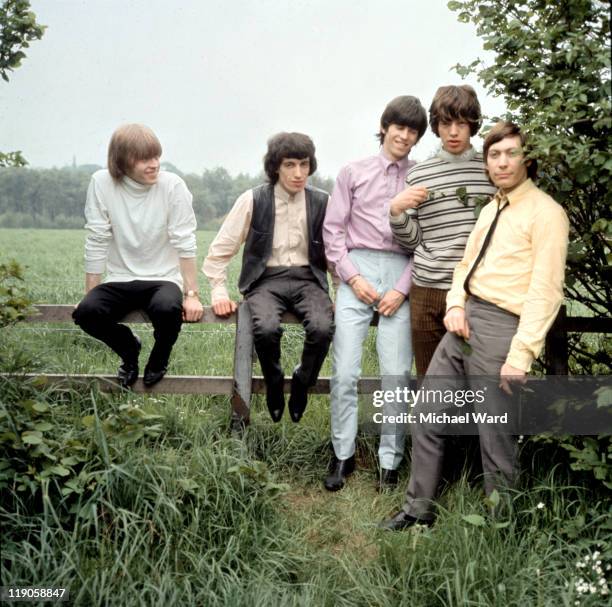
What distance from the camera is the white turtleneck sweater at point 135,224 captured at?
3.88 metres

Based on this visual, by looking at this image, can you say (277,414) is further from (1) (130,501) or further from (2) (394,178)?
(2) (394,178)

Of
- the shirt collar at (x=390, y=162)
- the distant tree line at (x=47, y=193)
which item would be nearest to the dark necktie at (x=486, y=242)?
the shirt collar at (x=390, y=162)

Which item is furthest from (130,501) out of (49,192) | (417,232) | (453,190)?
(49,192)

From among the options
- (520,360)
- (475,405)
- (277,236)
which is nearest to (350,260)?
(277,236)

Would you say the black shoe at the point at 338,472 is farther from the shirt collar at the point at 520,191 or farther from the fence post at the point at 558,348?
the shirt collar at the point at 520,191

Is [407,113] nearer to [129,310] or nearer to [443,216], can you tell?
[443,216]

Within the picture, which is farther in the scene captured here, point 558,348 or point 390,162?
point 390,162

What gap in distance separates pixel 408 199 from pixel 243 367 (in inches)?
50.9

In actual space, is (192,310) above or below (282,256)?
below

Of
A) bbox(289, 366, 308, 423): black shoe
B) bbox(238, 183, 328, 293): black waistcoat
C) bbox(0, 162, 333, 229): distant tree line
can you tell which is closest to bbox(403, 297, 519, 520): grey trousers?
bbox(289, 366, 308, 423): black shoe

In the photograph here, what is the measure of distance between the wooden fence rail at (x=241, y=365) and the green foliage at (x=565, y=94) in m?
0.28

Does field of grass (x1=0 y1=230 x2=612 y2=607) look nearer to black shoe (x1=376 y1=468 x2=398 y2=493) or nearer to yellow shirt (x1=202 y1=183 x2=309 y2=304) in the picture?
black shoe (x1=376 y1=468 x2=398 y2=493)

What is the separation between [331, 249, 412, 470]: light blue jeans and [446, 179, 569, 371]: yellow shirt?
0.52 m

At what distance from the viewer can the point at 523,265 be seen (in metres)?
2.99
